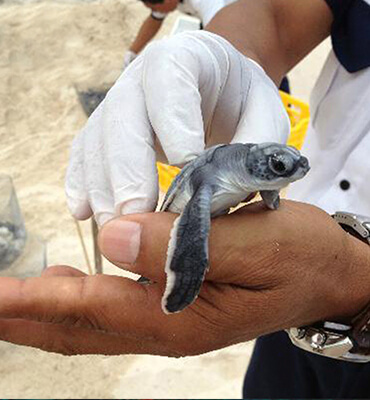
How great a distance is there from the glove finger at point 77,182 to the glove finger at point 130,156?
0.06 m

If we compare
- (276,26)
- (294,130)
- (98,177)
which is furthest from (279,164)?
(294,130)

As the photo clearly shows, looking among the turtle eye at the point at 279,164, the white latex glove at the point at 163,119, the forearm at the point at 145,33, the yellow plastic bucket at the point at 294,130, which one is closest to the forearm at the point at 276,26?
the white latex glove at the point at 163,119

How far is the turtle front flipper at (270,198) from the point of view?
498 mm

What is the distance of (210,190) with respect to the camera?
18.6 inches

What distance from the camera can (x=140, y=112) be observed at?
571 mm

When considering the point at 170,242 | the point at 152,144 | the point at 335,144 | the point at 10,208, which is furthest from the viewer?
the point at 10,208

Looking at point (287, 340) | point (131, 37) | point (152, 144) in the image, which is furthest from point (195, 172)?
point (131, 37)

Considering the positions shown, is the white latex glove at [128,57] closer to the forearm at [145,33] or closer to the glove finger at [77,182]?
the forearm at [145,33]

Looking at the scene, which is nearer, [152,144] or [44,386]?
[152,144]

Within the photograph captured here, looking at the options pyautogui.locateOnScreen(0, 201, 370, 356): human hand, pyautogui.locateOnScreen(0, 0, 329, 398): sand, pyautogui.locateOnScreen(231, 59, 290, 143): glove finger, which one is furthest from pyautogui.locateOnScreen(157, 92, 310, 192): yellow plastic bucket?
pyautogui.locateOnScreen(0, 201, 370, 356): human hand

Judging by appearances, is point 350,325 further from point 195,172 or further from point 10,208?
point 10,208

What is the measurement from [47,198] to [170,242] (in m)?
0.93

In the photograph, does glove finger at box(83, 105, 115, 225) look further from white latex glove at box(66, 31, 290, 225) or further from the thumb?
the thumb

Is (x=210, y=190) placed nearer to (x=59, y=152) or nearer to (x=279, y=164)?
(x=279, y=164)
